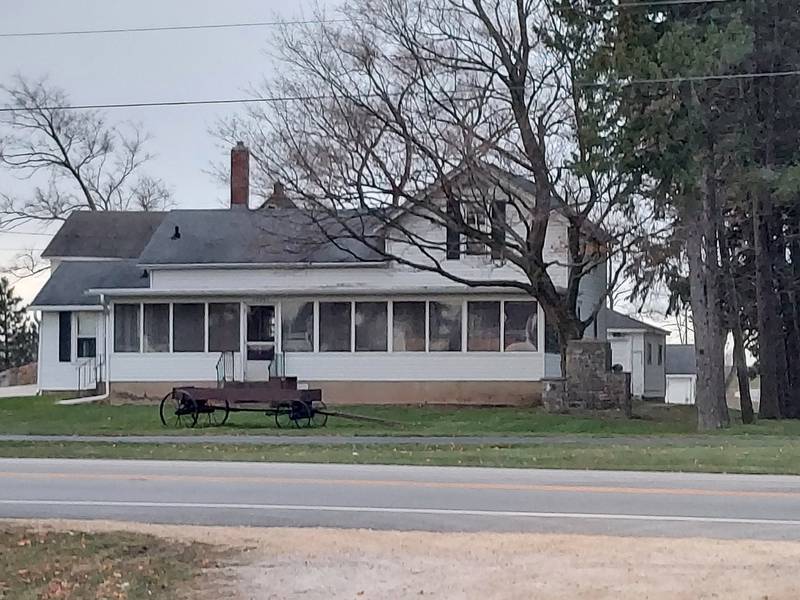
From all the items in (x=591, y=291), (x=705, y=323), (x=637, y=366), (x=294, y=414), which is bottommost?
(x=294, y=414)

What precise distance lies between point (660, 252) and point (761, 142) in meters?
3.63

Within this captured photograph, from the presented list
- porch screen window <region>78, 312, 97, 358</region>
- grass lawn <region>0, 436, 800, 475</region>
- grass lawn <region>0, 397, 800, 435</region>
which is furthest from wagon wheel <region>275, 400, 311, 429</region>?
porch screen window <region>78, 312, 97, 358</region>

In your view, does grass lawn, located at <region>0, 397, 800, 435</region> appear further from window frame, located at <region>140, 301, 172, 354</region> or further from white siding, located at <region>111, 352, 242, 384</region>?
window frame, located at <region>140, 301, 172, 354</region>

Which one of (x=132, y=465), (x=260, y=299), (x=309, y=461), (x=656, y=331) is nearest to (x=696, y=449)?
(x=309, y=461)

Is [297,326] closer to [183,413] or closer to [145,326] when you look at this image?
[145,326]

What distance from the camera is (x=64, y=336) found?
41.1 m

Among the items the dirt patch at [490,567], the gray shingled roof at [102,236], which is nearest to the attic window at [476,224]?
the dirt patch at [490,567]

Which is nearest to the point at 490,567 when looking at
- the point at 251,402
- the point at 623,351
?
the point at 251,402

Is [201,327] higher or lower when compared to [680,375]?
higher

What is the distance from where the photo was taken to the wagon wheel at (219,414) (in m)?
27.9

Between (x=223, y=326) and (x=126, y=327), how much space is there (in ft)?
9.63

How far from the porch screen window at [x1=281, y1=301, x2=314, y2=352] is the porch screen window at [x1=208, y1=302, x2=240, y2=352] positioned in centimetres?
142

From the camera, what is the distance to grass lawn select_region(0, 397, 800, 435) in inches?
1021

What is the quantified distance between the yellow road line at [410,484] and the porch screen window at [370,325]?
17.9 m
